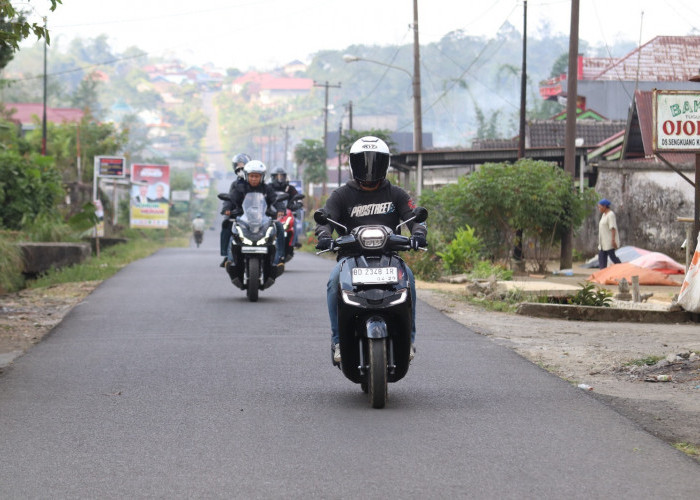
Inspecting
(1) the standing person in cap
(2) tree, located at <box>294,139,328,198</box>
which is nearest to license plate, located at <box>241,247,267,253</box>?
(1) the standing person in cap

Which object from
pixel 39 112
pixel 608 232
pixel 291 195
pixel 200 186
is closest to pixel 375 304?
pixel 291 195

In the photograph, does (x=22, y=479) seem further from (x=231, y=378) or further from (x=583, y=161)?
(x=583, y=161)

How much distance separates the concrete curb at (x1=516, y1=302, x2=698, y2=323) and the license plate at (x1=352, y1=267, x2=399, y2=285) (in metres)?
7.03

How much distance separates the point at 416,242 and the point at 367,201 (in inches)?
21.9

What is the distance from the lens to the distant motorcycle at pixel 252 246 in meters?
15.5

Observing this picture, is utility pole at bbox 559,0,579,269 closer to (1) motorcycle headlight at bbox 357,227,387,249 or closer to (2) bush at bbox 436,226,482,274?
(2) bush at bbox 436,226,482,274

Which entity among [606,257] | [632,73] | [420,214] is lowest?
[606,257]

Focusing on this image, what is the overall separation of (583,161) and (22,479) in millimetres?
26415

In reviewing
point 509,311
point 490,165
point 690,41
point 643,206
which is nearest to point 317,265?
point 490,165

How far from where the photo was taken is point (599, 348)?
36.4ft

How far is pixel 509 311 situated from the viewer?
15188 mm

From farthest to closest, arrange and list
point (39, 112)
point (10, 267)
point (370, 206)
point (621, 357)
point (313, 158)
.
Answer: point (39, 112), point (313, 158), point (10, 267), point (621, 357), point (370, 206)

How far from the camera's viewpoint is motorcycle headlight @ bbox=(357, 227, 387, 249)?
753cm

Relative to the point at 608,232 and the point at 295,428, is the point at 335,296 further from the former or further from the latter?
the point at 608,232
